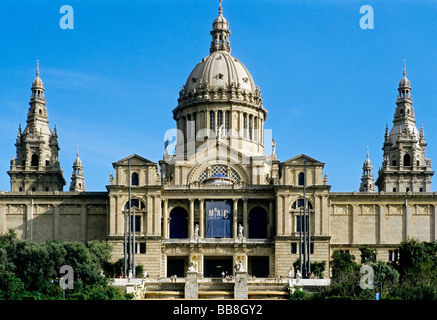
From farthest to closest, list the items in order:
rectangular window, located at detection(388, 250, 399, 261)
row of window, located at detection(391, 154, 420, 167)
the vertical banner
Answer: row of window, located at detection(391, 154, 420, 167)
rectangular window, located at detection(388, 250, 399, 261)
the vertical banner

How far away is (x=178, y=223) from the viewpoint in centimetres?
12331

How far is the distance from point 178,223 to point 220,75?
28150 millimetres

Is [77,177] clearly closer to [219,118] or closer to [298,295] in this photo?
[219,118]

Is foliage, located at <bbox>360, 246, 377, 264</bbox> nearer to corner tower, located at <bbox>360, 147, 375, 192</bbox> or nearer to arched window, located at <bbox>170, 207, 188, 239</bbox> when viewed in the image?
arched window, located at <bbox>170, 207, 188, 239</bbox>

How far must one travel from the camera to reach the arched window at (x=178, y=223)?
122875mm

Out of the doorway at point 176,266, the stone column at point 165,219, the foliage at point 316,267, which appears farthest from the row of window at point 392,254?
the stone column at point 165,219

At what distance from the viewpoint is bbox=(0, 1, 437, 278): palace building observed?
118 meters

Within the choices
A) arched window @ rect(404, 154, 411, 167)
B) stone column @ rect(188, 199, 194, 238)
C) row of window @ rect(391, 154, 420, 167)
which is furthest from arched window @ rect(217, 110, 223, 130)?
arched window @ rect(404, 154, 411, 167)

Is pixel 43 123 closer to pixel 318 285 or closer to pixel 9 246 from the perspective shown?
pixel 9 246

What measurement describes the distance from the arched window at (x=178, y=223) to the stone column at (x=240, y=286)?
3258cm

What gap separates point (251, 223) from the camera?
12325cm

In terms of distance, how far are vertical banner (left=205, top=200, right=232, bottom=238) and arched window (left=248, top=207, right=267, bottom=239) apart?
3.29 m

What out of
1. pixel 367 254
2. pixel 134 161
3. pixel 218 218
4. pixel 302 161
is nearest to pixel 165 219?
pixel 218 218
